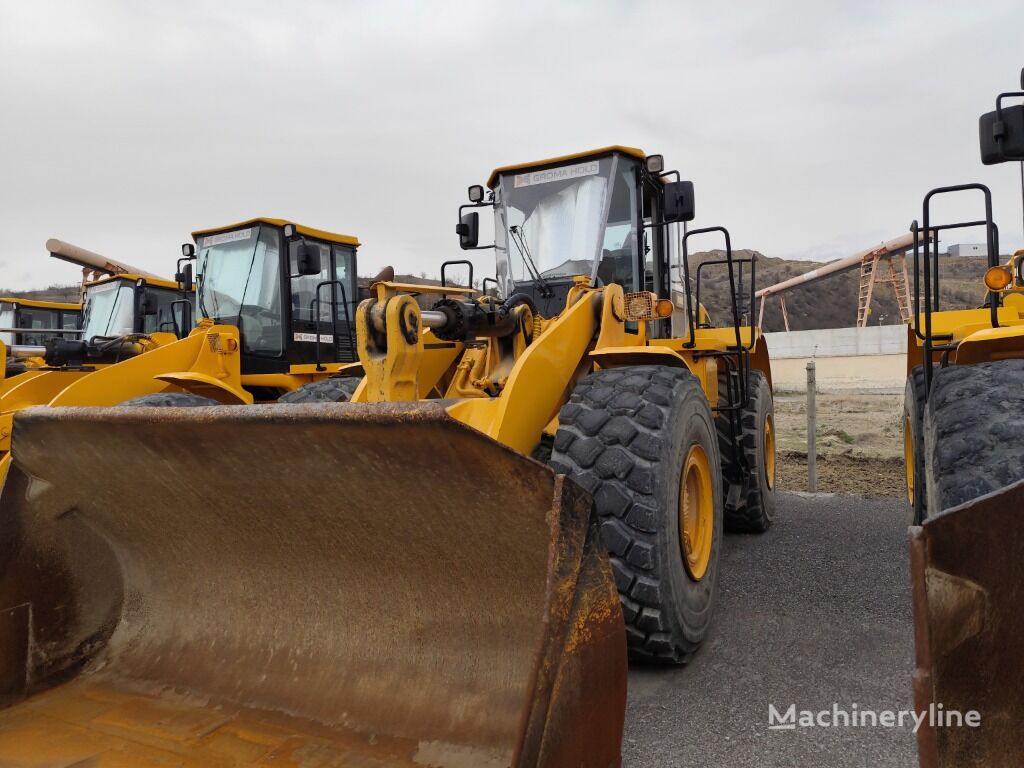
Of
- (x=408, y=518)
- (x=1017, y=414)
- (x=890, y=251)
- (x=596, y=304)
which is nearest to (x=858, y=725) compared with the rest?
(x=1017, y=414)

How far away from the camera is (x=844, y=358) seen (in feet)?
74.1

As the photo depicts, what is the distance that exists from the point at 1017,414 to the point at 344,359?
23.3ft

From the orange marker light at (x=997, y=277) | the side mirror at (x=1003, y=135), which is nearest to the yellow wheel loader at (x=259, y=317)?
the orange marker light at (x=997, y=277)

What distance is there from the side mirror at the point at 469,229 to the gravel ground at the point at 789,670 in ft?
9.30

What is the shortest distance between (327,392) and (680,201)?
2929 mm

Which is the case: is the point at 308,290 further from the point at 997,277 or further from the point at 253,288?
the point at 997,277

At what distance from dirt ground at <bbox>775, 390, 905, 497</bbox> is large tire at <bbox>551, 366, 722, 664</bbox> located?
522 centimetres

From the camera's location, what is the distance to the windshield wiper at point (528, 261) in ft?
15.5

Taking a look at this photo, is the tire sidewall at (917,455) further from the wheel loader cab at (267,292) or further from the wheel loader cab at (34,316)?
the wheel loader cab at (34,316)

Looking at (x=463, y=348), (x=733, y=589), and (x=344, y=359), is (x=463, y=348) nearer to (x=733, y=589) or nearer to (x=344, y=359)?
(x=733, y=589)

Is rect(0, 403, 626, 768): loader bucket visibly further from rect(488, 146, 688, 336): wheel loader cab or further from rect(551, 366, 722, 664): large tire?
rect(488, 146, 688, 336): wheel loader cab

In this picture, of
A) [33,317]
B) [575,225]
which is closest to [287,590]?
[575,225]

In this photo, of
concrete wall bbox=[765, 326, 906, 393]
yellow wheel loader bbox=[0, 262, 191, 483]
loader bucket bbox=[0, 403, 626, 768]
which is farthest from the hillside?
loader bucket bbox=[0, 403, 626, 768]

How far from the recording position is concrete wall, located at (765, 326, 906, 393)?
2119cm
